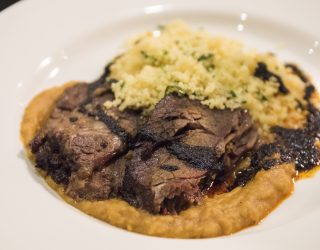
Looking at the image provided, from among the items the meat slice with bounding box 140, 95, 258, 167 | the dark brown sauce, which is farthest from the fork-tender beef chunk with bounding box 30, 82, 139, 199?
the dark brown sauce

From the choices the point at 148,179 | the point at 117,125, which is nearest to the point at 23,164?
the point at 117,125

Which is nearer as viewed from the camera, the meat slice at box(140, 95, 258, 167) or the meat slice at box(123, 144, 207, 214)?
the meat slice at box(123, 144, 207, 214)

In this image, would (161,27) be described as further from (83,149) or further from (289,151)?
(83,149)

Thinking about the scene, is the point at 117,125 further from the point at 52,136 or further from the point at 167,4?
the point at 167,4

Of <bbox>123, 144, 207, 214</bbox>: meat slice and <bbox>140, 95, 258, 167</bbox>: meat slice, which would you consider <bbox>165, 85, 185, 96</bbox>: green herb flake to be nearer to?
<bbox>140, 95, 258, 167</bbox>: meat slice

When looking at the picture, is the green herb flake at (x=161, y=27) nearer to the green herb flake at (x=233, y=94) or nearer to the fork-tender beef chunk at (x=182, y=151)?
the green herb flake at (x=233, y=94)

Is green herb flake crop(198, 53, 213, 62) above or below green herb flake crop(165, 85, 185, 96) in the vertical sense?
below

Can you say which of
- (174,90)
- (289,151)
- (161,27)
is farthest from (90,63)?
(289,151)
